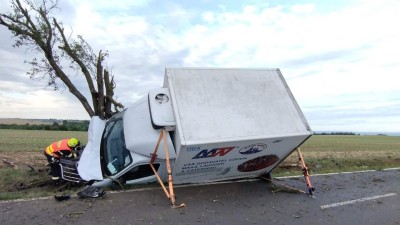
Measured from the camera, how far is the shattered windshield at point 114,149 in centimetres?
764

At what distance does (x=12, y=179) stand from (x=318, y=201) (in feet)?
24.1

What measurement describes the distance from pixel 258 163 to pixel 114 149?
10.4 ft

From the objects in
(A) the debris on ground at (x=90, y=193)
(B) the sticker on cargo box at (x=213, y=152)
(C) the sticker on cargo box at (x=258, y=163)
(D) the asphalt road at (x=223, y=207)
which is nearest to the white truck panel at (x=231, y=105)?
(B) the sticker on cargo box at (x=213, y=152)

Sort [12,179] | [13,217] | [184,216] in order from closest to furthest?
1. [13,217]
2. [184,216]
3. [12,179]

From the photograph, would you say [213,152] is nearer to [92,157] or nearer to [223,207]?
[223,207]

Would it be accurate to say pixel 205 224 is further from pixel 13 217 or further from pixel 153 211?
pixel 13 217

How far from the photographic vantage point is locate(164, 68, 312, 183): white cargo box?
21.8 feet

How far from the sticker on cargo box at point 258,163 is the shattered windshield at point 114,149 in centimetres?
243

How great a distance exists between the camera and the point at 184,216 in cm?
602

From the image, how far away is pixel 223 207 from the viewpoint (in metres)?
6.74

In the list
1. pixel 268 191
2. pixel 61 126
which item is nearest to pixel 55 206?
pixel 268 191

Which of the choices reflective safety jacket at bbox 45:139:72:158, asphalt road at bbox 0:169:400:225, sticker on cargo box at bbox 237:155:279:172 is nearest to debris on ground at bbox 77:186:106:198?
asphalt road at bbox 0:169:400:225

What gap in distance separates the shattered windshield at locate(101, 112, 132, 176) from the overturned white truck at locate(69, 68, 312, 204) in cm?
2

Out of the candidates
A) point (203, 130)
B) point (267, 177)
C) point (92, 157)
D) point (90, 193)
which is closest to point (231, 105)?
point (203, 130)
